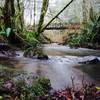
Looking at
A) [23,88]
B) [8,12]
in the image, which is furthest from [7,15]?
[23,88]


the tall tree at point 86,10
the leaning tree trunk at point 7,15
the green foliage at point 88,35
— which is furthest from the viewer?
the tall tree at point 86,10

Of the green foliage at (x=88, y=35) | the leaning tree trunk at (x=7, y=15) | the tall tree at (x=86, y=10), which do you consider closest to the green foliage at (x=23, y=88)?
the leaning tree trunk at (x=7, y=15)

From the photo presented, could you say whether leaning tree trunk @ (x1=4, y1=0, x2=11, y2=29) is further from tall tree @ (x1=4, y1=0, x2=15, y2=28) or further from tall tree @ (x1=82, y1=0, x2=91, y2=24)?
tall tree @ (x1=82, y1=0, x2=91, y2=24)

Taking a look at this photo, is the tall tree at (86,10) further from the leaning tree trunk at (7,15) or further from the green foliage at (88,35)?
the leaning tree trunk at (7,15)

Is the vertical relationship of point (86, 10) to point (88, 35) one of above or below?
above

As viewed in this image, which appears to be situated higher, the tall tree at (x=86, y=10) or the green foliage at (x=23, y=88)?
the tall tree at (x=86, y=10)

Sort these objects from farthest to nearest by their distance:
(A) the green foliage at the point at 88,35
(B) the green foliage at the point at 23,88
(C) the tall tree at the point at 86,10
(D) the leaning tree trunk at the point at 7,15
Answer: (C) the tall tree at the point at 86,10 < (A) the green foliage at the point at 88,35 < (D) the leaning tree trunk at the point at 7,15 < (B) the green foliage at the point at 23,88

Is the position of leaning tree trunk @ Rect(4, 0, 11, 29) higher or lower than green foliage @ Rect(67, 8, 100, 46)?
higher

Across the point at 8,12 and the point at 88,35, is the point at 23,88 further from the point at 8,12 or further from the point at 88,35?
the point at 88,35

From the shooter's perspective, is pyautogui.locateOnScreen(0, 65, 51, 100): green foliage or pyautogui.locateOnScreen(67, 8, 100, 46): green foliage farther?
pyautogui.locateOnScreen(67, 8, 100, 46): green foliage

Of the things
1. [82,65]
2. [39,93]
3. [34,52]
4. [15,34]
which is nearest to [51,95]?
[39,93]

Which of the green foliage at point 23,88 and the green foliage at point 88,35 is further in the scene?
the green foliage at point 88,35

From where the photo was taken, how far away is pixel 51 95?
14.8ft

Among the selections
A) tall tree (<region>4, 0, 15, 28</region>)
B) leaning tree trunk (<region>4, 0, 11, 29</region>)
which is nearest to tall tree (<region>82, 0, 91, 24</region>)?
tall tree (<region>4, 0, 15, 28</region>)
